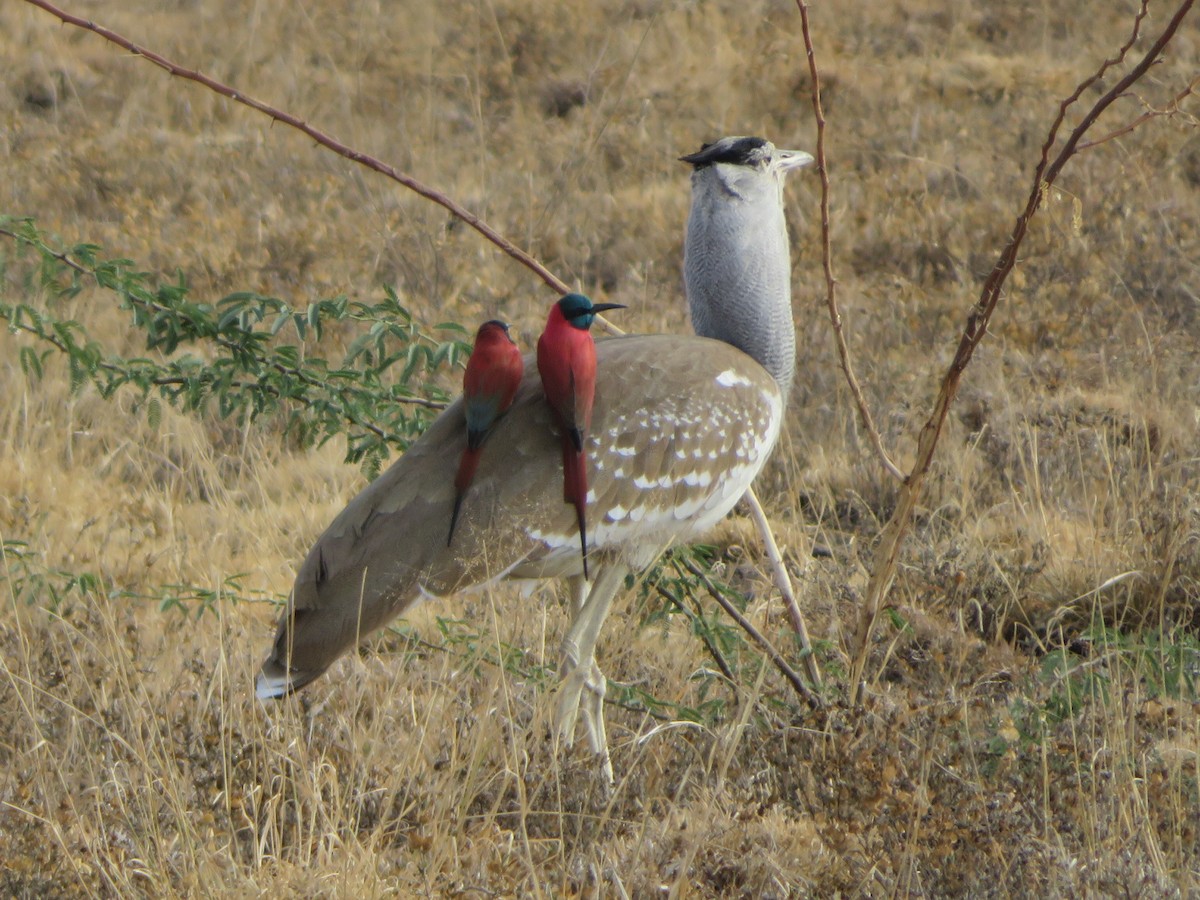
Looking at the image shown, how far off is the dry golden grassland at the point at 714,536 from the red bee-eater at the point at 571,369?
57 cm

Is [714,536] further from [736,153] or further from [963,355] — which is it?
[963,355]

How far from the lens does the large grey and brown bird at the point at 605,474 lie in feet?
10.7

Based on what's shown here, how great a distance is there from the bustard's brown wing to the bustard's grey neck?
149 mm

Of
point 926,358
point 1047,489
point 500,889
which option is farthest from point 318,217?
point 500,889

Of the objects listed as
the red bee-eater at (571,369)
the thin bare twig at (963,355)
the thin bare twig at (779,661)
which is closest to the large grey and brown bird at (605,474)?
the red bee-eater at (571,369)

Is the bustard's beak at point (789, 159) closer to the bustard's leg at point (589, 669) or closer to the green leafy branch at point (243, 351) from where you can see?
the green leafy branch at point (243, 351)

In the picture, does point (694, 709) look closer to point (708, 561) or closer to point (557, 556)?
point (557, 556)

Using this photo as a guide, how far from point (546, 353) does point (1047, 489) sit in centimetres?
287

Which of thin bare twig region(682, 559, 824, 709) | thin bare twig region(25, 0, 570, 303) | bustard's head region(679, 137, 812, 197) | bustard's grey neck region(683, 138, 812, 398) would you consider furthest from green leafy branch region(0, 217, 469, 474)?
thin bare twig region(682, 559, 824, 709)

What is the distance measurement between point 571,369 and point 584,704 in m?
0.95

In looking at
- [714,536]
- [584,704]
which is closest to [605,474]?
Answer: [584,704]

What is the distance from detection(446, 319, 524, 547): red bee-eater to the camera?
317 cm

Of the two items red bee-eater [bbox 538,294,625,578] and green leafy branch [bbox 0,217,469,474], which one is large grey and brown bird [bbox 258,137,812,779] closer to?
red bee-eater [bbox 538,294,625,578]

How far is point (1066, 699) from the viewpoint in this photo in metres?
3.72
